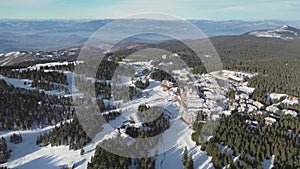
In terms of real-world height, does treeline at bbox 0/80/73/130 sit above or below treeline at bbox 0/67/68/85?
below

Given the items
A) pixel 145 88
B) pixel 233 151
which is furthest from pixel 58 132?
pixel 145 88

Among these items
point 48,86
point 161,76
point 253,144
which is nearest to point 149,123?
point 253,144

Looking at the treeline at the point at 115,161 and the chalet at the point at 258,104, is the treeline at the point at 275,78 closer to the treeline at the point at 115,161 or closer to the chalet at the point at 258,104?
the chalet at the point at 258,104

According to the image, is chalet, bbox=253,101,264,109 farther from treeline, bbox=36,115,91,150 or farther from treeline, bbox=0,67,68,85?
treeline, bbox=0,67,68,85

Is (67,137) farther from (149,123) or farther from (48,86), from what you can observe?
(48,86)

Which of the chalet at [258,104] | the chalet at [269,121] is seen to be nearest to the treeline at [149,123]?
the chalet at [269,121]

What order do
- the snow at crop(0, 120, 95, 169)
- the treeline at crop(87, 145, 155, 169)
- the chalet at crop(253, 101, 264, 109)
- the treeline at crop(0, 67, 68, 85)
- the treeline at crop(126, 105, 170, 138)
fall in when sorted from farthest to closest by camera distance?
the treeline at crop(0, 67, 68, 85)
the chalet at crop(253, 101, 264, 109)
the treeline at crop(126, 105, 170, 138)
the snow at crop(0, 120, 95, 169)
the treeline at crop(87, 145, 155, 169)

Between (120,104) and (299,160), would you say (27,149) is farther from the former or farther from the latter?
(299,160)

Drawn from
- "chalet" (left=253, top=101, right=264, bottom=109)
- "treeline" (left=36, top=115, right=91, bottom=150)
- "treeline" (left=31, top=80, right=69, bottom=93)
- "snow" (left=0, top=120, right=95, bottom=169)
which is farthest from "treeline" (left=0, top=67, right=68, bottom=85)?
"chalet" (left=253, top=101, right=264, bottom=109)
